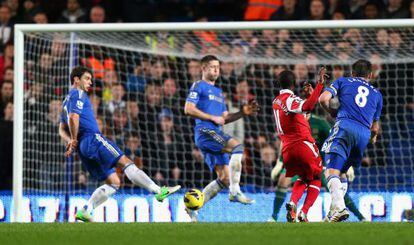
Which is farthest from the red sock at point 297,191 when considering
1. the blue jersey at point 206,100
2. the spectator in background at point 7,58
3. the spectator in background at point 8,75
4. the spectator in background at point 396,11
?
the spectator in background at point 7,58

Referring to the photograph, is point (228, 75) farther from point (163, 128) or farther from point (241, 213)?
point (241, 213)

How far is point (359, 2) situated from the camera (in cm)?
1845

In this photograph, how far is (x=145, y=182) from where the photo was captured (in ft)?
44.6

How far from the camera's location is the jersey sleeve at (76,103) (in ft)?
44.8

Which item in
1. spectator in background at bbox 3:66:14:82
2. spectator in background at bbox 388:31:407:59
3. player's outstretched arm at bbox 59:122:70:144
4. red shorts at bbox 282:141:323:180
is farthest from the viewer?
spectator in background at bbox 3:66:14:82

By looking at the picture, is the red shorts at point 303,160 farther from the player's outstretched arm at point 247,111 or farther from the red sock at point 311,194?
the player's outstretched arm at point 247,111

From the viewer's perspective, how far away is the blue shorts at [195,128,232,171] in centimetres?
1466

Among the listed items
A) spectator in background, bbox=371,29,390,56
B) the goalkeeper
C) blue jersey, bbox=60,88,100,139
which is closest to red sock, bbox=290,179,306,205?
the goalkeeper

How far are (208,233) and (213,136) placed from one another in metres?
4.78

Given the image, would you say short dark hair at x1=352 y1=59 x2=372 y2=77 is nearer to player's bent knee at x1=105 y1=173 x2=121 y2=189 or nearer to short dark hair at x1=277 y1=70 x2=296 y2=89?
short dark hair at x1=277 y1=70 x2=296 y2=89

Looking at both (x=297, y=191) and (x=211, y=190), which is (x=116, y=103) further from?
(x=297, y=191)

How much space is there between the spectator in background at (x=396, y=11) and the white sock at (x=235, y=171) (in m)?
4.19

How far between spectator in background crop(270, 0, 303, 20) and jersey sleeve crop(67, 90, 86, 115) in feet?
18.0

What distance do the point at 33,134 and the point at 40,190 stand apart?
781mm
